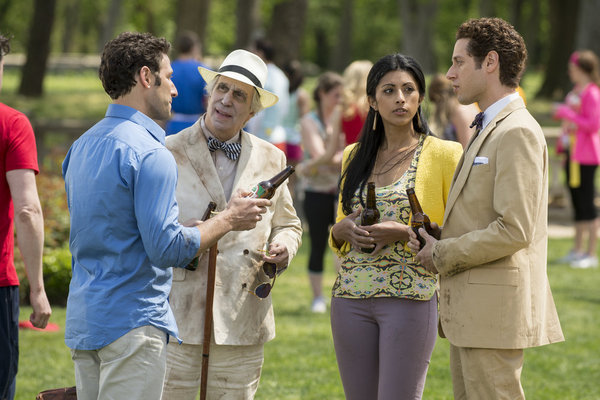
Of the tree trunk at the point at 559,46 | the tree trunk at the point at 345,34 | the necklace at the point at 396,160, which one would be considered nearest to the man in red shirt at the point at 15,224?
the necklace at the point at 396,160

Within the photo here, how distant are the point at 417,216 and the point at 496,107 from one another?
2.21 ft

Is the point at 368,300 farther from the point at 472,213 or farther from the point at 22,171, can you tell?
the point at 22,171

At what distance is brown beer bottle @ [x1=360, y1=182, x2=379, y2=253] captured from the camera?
14.7ft

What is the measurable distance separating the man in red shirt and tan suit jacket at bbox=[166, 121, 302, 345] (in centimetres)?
74

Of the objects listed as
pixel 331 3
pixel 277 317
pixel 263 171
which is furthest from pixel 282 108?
pixel 331 3

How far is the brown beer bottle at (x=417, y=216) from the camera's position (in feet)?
13.9

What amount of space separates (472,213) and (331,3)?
5384 centimetres

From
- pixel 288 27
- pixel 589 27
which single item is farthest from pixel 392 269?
pixel 589 27

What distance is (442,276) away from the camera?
4.05 m

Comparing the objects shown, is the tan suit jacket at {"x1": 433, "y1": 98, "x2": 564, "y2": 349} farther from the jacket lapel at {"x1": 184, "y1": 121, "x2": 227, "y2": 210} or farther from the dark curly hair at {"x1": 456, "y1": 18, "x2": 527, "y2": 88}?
the jacket lapel at {"x1": 184, "y1": 121, "x2": 227, "y2": 210}

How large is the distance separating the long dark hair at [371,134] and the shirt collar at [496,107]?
0.69m

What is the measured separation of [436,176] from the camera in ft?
14.6

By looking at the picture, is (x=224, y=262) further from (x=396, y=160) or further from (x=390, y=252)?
(x=396, y=160)

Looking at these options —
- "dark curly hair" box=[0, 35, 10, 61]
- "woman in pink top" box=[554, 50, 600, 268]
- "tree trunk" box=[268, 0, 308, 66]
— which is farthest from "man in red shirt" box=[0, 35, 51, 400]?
"tree trunk" box=[268, 0, 308, 66]
